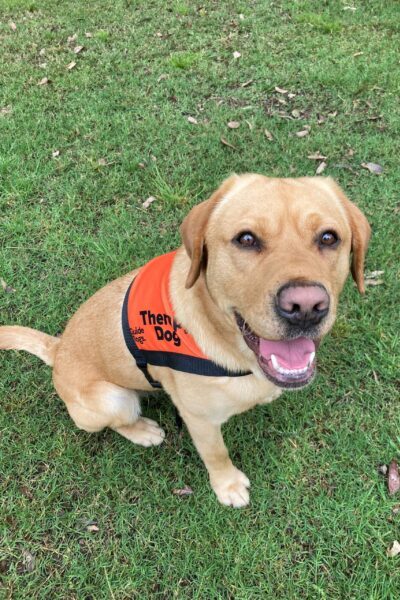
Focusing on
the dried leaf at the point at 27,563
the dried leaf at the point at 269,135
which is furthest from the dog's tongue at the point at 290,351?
the dried leaf at the point at 269,135

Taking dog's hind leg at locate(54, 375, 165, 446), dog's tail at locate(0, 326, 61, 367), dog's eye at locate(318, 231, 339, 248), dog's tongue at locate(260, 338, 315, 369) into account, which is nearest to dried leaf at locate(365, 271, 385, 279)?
dog's eye at locate(318, 231, 339, 248)

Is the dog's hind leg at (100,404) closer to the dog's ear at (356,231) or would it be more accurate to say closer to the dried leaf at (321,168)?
the dog's ear at (356,231)

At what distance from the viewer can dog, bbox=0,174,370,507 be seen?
197cm

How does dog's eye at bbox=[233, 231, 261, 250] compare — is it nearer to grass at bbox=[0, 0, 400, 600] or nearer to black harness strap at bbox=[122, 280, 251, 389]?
black harness strap at bbox=[122, 280, 251, 389]

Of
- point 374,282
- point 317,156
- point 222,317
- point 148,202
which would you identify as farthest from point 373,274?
point 148,202

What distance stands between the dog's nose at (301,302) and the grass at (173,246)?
1597mm

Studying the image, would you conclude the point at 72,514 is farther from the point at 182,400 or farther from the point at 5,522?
the point at 182,400

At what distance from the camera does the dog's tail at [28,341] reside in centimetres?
300

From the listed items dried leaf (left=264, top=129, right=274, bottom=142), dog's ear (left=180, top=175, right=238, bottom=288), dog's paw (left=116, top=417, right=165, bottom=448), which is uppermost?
dog's ear (left=180, top=175, right=238, bottom=288)

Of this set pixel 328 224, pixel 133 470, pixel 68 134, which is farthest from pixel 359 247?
pixel 68 134

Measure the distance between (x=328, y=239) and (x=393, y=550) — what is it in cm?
192

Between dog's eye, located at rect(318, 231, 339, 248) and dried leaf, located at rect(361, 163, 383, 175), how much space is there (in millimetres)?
2895

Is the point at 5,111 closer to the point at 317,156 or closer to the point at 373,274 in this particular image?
the point at 317,156

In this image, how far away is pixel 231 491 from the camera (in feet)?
9.60
